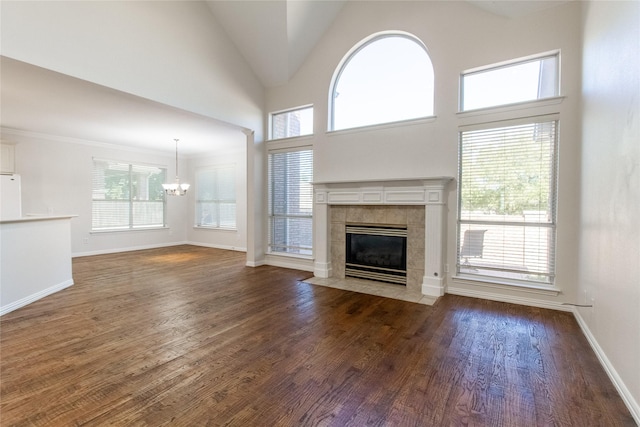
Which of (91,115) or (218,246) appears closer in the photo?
(91,115)

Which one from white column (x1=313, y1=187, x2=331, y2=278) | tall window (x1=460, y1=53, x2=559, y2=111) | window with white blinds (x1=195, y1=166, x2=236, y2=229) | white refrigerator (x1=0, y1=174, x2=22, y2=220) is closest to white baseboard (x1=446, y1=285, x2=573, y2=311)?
white column (x1=313, y1=187, x2=331, y2=278)

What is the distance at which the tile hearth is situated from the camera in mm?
3740

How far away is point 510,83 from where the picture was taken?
3564mm

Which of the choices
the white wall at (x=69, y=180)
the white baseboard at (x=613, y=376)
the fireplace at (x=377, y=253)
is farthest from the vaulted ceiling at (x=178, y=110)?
the white baseboard at (x=613, y=376)

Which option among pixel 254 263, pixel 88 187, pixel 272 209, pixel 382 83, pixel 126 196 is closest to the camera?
pixel 382 83

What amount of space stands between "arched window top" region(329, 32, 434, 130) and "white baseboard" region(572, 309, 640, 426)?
10.0 ft

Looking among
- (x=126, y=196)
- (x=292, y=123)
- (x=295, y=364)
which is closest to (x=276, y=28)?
(x=292, y=123)

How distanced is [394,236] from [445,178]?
1147 millimetres

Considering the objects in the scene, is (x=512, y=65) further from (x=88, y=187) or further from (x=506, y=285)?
(x=88, y=187)

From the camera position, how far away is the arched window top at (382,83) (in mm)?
4176

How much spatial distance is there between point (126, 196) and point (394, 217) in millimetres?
7251

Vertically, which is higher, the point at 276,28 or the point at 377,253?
the point at 276,28

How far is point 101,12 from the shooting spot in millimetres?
3260

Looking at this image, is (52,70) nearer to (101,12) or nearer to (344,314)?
(101,12)
